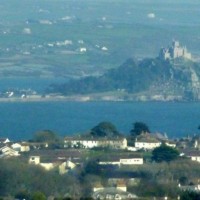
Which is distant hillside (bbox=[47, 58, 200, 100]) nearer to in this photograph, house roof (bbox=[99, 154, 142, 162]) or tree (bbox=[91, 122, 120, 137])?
tree (bbox=[91, 122, 120, 137])

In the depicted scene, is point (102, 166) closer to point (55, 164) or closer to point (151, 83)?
point (55, 164)

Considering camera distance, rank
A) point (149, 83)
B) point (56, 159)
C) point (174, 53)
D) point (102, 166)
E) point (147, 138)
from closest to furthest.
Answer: point (102, 166) → point (56, 159) → point (147, 138) → point (149, 83) → point (174, 53)

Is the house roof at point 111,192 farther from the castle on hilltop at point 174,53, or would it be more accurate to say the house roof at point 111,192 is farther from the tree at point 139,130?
the castle on hilltop at point 174,53

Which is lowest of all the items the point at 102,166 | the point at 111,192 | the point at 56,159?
the point at 111,192

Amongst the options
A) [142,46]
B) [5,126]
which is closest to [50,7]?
[142,46]

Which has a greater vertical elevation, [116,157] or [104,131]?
[104,131]

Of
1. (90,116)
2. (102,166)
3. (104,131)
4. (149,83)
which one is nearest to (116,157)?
(102,166)

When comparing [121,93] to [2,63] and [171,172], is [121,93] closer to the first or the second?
[2,63]
